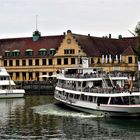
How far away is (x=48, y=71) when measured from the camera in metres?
126

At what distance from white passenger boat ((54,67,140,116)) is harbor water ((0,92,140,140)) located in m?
1.10

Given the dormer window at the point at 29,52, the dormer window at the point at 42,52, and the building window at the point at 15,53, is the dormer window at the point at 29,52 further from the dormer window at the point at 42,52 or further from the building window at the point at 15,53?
the dormer window at the point at 42,52

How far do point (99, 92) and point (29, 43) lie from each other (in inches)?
2654

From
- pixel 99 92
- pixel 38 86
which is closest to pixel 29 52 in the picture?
pixel 38 86

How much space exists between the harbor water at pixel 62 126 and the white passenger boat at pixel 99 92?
110 cm

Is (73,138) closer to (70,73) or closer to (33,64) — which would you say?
(70,73)

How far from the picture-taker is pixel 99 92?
211 ft

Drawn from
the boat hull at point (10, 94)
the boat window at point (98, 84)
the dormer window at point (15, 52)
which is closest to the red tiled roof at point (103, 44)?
the dormer window at point (15, 52)

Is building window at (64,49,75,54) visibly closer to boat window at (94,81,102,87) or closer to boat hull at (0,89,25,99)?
boat hull at (0,89,25,99)

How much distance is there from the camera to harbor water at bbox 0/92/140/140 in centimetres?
4969

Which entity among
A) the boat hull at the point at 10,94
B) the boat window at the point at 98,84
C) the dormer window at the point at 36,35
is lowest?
the boat hull at the point at 10,94

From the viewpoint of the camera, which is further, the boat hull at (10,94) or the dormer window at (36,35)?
the dormer window at (36,35)

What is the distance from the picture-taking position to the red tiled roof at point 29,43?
4978 inches

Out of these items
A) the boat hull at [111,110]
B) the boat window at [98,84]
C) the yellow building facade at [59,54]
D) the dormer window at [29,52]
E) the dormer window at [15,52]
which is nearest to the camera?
the boat hull at [111,110]
